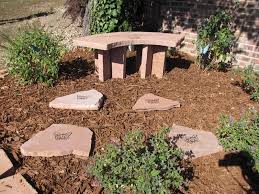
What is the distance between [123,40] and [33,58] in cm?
140

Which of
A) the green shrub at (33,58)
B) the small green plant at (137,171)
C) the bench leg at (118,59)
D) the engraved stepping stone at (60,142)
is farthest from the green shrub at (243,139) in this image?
the green shrub at (33,58)

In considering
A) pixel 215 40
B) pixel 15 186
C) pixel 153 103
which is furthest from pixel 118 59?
pixel 15 186

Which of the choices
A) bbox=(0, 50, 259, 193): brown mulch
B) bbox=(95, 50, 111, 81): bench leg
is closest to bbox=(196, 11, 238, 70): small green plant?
bbox=(0, 50, 259, 193): brown mulch

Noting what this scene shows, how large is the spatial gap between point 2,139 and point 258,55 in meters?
4.24

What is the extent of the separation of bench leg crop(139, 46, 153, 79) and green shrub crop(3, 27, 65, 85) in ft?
4.46

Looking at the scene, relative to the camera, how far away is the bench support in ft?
16.2

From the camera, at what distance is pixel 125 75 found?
5086 millimetres

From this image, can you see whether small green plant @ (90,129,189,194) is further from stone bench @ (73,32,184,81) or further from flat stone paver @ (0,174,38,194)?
stone bench @ (73,32,184,81)

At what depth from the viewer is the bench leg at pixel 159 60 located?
5012mm

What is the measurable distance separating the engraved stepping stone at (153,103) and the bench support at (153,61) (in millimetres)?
715

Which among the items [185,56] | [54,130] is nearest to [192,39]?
[185,56]

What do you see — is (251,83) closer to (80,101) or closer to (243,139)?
(243,139)

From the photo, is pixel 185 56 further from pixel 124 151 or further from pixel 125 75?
pixel 124 151

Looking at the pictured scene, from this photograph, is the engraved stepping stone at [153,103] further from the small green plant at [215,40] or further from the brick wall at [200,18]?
the brick wall at [200,18]
